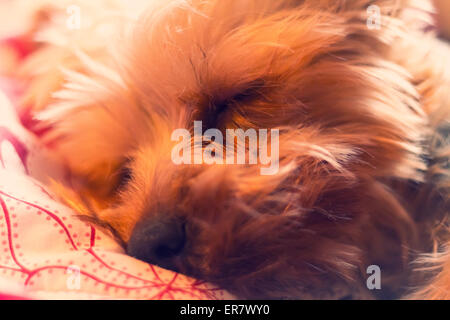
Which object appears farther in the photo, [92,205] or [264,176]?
[92,205]

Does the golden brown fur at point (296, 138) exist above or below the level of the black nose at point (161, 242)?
above

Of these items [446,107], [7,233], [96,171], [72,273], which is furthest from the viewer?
[96,171]

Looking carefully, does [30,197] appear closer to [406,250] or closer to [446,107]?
[406,250]

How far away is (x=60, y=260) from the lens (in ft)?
3.05

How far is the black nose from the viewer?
0.95 m

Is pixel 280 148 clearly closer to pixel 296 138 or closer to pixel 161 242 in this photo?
pixel 296 138

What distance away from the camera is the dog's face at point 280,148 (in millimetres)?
942

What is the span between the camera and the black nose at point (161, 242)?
0.95 metres

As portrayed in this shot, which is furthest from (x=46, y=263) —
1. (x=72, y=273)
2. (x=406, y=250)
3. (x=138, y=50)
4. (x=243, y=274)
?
(x=406, y=250)

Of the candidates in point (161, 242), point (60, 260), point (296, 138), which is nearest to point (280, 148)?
point (296, 138)

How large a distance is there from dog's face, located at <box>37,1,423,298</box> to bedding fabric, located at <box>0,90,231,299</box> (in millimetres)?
51

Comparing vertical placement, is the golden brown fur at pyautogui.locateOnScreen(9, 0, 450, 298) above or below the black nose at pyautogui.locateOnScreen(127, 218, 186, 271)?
above

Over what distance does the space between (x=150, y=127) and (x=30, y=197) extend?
0.32 metres

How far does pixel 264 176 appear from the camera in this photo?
98 centimetres
